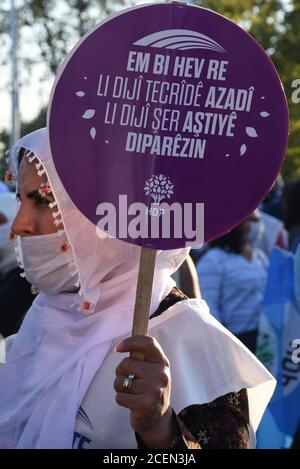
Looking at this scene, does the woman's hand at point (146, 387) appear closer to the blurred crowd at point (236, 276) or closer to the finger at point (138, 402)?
the finger at point (138, 402)

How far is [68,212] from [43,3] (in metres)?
13.1

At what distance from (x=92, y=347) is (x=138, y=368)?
0.46 meters

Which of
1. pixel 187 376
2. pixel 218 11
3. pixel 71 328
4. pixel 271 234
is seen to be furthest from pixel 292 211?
pixel 218 11

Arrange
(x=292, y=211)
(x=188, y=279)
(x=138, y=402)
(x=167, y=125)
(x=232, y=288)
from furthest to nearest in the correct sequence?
1. (x=232, y=288)
2. (x=292, y=211)
3. (x=188, y=279)
4. (x=167, y=125)
5. (x=138, y=402)

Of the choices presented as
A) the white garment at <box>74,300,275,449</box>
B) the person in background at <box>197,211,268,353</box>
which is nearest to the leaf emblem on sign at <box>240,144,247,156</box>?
the white garment at <box>74,300,275,449</box>

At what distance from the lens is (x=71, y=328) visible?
2.60 metres

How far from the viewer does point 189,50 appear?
7.20ft

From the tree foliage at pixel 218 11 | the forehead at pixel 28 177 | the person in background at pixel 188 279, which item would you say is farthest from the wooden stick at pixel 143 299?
the tree foliage at pixel 218 11

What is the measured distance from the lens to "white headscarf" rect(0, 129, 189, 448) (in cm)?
247

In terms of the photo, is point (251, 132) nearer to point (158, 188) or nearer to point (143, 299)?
point (158, 188)

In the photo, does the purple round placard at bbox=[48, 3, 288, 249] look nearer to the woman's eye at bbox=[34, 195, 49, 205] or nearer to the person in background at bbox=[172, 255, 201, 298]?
the woman's eye at bbox=[34, 195, 49, 205]

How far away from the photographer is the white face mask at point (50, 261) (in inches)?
100.0
